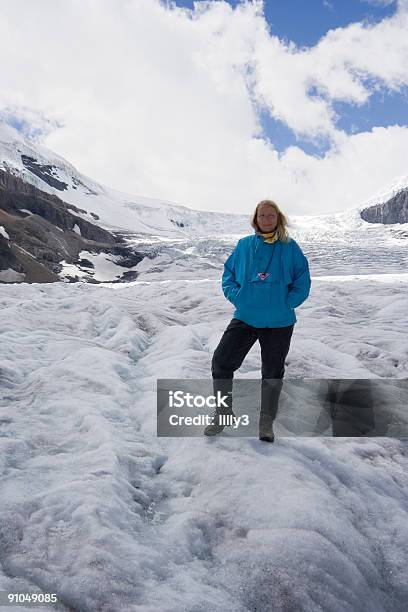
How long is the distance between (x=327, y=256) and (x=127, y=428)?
200ft

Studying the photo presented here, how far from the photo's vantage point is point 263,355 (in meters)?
4.32

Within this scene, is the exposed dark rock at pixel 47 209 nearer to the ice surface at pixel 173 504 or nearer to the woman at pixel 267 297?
the ice surface at pixel 173 504

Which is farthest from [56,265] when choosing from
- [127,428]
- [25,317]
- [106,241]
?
[127,428]

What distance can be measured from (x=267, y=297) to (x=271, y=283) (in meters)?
0.15

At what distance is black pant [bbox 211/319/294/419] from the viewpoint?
422 cm

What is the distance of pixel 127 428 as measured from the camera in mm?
4672

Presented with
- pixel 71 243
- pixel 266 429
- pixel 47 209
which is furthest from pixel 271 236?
pixel 47 209

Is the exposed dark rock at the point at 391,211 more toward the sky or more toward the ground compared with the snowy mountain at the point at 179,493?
more toward the sky

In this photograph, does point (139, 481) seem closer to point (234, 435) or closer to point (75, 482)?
point (75, 482)

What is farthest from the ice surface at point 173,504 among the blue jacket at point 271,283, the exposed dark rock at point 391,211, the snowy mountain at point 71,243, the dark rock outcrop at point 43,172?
the dark rock outcrop at point 43,172

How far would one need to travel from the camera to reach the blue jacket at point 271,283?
4168 millimetres

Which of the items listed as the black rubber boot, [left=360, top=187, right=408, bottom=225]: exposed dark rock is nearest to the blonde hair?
the black rubber boot

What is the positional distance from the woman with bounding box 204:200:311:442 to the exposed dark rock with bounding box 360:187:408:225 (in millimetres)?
163115

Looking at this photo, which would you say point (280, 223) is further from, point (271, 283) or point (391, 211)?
point (391, 211)
